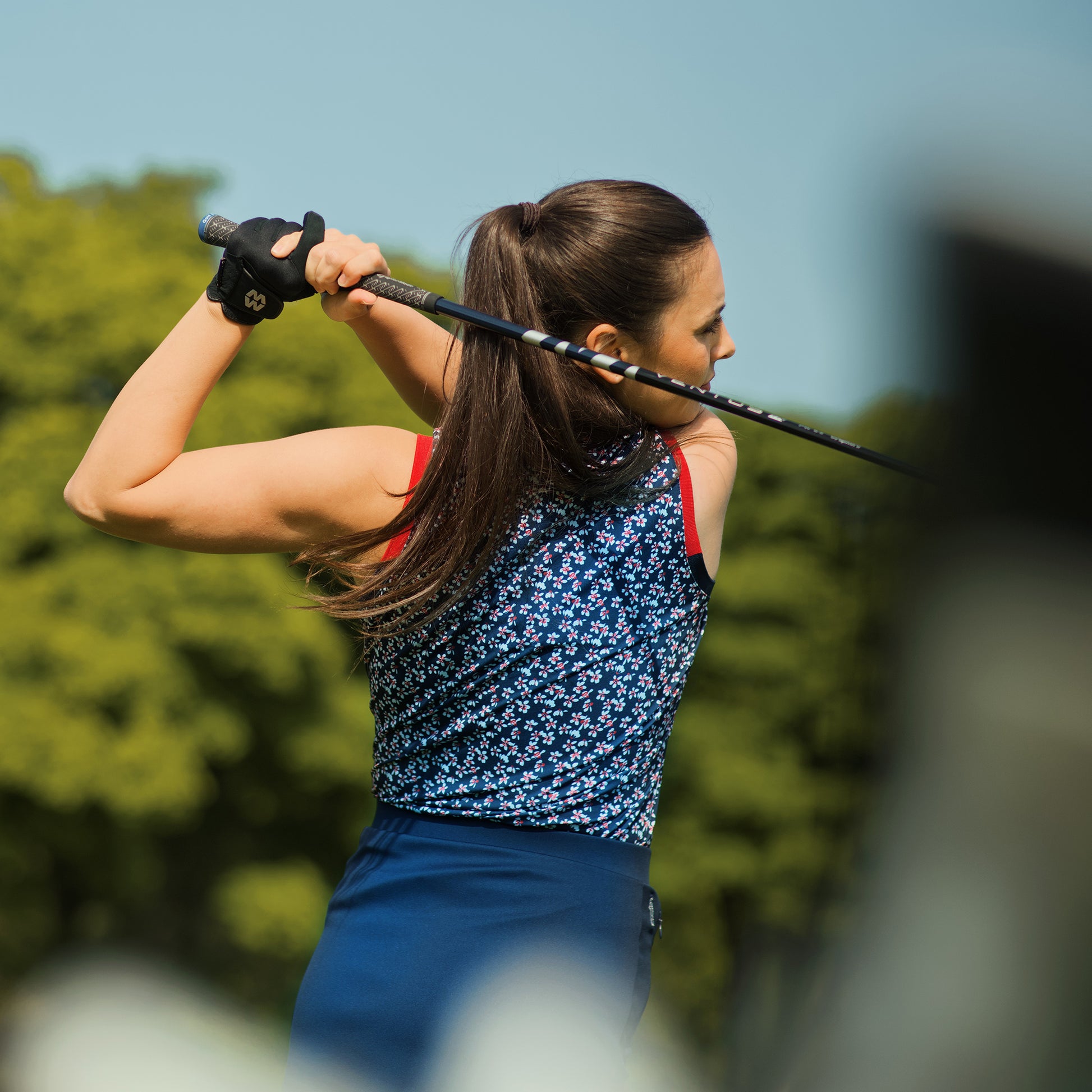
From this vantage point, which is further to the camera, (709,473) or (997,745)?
(709,473)

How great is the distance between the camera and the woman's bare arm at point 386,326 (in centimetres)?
164

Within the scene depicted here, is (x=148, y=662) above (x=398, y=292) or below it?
below

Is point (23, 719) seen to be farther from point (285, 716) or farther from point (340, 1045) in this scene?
point (340, 1045)

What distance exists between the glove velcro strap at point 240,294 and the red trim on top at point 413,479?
10.3 inches

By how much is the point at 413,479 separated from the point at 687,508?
342 millimetres

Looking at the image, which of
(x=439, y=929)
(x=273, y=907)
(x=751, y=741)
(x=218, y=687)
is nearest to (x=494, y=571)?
(x=439, y=929)

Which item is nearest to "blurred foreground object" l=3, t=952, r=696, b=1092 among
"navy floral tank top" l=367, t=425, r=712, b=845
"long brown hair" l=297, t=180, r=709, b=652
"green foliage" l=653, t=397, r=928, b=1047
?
"navy floral tank top" l=367, t=425, r=712, b=845

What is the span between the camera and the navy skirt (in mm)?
1366

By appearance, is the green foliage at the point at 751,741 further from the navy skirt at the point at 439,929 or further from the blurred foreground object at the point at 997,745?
the blurred foreground object at the point at 997,745

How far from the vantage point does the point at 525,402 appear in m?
1.47

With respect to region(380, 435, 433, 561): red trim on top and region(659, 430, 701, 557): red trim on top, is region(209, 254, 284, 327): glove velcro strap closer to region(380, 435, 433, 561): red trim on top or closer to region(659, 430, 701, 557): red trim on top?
region(380, 435, 433, 561): red trim on top

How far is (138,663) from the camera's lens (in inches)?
467

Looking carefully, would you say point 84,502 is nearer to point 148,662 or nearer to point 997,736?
point 997,736

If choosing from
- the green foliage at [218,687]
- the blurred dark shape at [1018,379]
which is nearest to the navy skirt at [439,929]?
the blurred dark shape at [1018,379]
